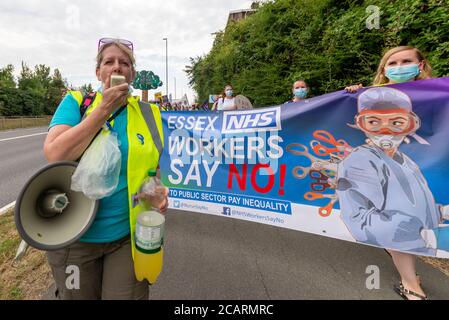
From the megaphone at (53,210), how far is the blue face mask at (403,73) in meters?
2.87

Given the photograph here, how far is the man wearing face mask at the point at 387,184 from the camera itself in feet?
8.00

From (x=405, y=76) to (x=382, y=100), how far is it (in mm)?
362

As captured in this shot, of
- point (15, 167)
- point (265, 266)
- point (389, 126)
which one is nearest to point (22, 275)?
point (265, 266)

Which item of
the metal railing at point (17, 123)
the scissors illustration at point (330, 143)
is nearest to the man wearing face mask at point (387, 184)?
the scissors illustration at point (330, 143)

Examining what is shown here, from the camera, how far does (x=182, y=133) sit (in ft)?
12.5

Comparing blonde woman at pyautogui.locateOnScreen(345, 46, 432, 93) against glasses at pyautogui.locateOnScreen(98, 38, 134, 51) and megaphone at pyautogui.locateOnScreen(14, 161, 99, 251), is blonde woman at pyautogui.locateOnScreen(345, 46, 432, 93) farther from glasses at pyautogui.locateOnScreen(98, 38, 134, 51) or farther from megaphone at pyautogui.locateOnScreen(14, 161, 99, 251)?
megaphone at pyautogui.locateOnScreen(14, 161, 99, 251)

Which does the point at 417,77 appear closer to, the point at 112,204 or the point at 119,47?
the point at 119,47

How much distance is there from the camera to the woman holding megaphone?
141 cm

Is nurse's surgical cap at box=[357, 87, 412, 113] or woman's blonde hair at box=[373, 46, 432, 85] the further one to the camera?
woman's blonde hair at box=[373, 46, 432, 85]

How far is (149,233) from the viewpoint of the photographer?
4.64 ft

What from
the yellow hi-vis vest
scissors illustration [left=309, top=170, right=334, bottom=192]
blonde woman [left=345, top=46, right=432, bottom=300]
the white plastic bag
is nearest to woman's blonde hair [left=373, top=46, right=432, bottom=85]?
blonde woman [left=345, top=46, right=432, bottom=300]

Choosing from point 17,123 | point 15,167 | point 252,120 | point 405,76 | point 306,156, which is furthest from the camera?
point 17,123

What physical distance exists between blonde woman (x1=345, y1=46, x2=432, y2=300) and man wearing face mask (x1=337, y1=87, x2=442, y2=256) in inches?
5.7
